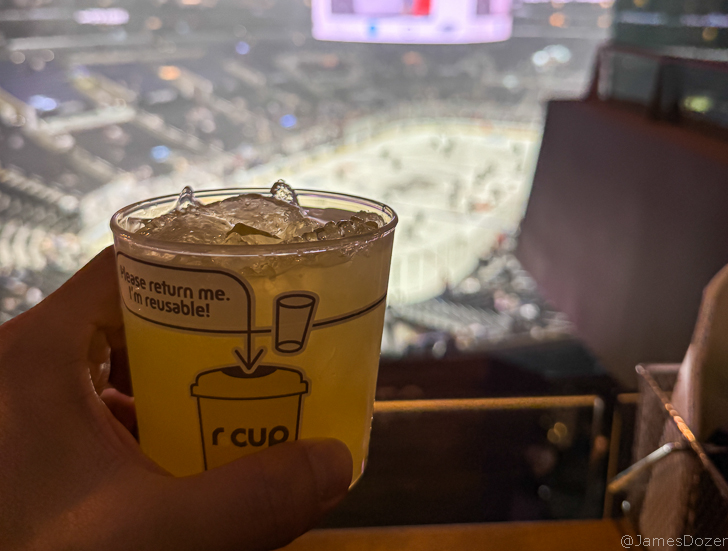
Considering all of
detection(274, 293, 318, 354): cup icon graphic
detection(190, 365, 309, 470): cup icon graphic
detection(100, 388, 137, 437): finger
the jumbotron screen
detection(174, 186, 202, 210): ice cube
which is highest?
the jumbotron screen

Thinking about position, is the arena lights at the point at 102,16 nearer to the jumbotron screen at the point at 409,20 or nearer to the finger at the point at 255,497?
the jumbotron screen at the point at 409,20

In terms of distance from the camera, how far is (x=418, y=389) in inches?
125

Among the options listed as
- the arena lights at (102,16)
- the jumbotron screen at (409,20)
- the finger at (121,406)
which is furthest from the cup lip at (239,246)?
the arena lights at (102,16)

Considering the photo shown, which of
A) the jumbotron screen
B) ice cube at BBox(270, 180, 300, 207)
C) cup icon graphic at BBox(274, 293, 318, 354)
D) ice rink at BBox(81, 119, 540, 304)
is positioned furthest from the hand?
ice rink at BBox(81, 119, 540, 304)

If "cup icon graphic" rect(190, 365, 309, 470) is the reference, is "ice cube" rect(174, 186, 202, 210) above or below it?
above

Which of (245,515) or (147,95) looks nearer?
(245,515)

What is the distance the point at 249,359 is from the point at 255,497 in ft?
0.47

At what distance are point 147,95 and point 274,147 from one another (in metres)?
1.23

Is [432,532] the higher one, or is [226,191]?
[226,191]

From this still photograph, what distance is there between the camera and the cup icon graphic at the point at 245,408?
1.68 ft

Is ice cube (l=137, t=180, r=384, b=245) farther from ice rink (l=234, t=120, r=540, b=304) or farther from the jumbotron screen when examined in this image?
ice rink (l=234, t=120, r=540, b=304)

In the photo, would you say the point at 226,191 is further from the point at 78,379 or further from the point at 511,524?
the point at 511,524

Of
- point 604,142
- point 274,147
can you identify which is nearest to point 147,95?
point 274,147

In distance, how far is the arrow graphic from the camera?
50 cm
